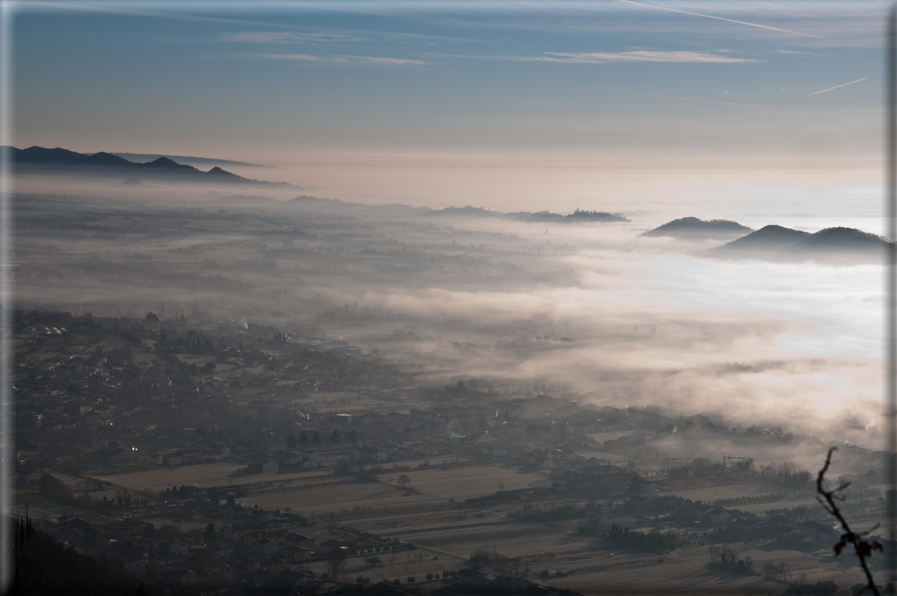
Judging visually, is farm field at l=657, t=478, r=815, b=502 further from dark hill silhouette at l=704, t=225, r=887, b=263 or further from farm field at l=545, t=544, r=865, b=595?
dark hill silhouette at l=704, t=225, r=887, b=263

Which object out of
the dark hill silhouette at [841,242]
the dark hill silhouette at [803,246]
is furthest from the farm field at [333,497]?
the dark hill silhouette at [803,246]

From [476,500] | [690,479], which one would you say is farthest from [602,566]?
[690,479]

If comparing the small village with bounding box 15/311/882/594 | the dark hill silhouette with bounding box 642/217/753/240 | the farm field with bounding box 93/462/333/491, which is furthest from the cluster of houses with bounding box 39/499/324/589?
the dark hill silhouette with bounding box 642/217/753/240

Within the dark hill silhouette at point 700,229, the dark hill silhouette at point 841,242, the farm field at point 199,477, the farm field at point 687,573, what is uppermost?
the dark hill silhouette at point 700,229

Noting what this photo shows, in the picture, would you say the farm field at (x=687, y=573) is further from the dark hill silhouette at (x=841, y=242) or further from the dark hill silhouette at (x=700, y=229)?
the dark hill silhouette at (x=700, y=229)

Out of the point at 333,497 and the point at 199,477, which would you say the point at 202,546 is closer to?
the point at 333,497
